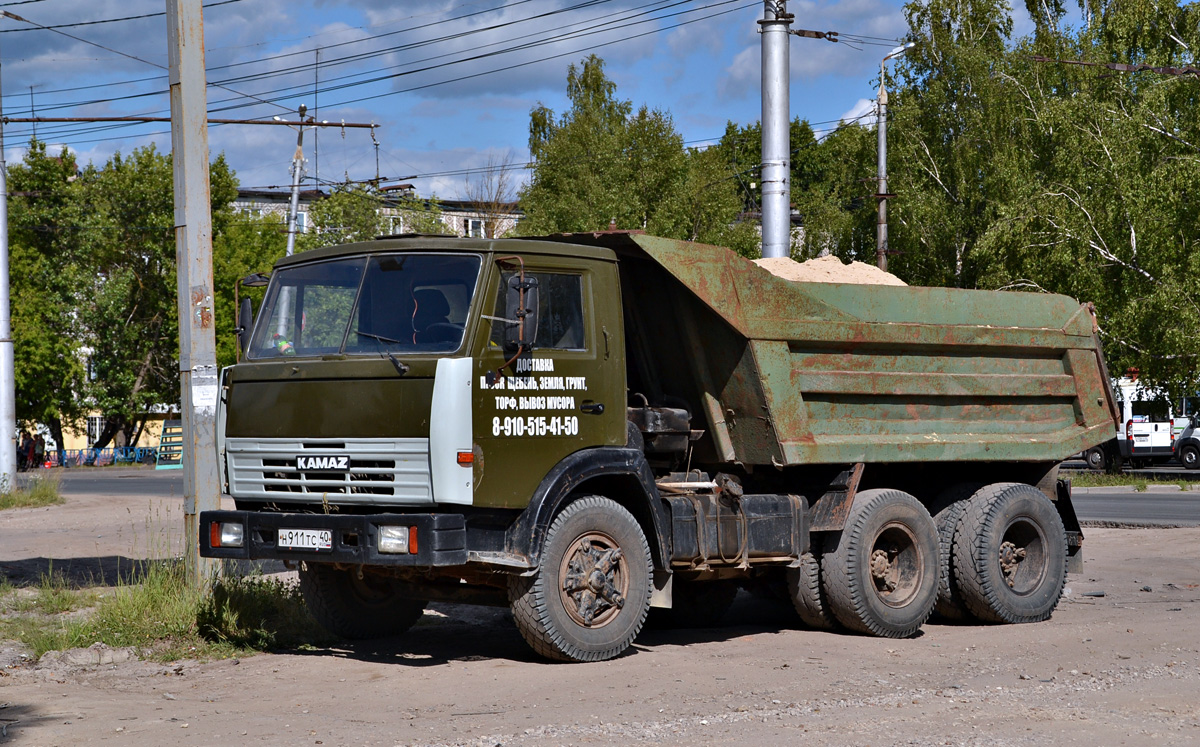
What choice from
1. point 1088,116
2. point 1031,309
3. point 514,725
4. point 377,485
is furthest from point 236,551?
point 1088,116

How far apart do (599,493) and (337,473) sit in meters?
1.79

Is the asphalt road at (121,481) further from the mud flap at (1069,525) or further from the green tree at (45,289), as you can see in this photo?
the mud flap at (1069,525)

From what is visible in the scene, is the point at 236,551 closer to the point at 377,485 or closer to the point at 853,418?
the point at 377,485

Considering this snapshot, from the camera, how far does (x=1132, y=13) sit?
3244 cm

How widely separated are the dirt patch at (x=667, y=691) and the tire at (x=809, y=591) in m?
0.20

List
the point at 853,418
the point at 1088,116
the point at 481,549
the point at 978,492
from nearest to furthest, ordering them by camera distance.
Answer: the point at 481,549 < the point at 853,418 < the point at 978,492 < the point at 1088,116

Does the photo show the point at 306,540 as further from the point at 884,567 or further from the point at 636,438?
the point at 884,567

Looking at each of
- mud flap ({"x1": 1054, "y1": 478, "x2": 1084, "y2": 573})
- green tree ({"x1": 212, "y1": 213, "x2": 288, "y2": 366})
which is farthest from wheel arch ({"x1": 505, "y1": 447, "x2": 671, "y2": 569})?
green tree ({"x1": 212, "y1": 213, "x2": 288, "y2": 366})

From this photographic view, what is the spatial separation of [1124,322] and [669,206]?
14.8 meters

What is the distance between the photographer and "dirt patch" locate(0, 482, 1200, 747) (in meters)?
6.06

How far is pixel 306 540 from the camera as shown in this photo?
768 centimetres

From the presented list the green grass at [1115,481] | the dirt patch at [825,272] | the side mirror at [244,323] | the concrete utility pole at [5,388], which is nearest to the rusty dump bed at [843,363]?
the dirt patch at [825,272]

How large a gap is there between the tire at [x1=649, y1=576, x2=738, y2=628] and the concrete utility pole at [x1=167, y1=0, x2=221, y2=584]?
350 cm

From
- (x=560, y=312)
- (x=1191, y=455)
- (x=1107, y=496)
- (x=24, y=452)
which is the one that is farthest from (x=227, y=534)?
(x=24, y=452)
